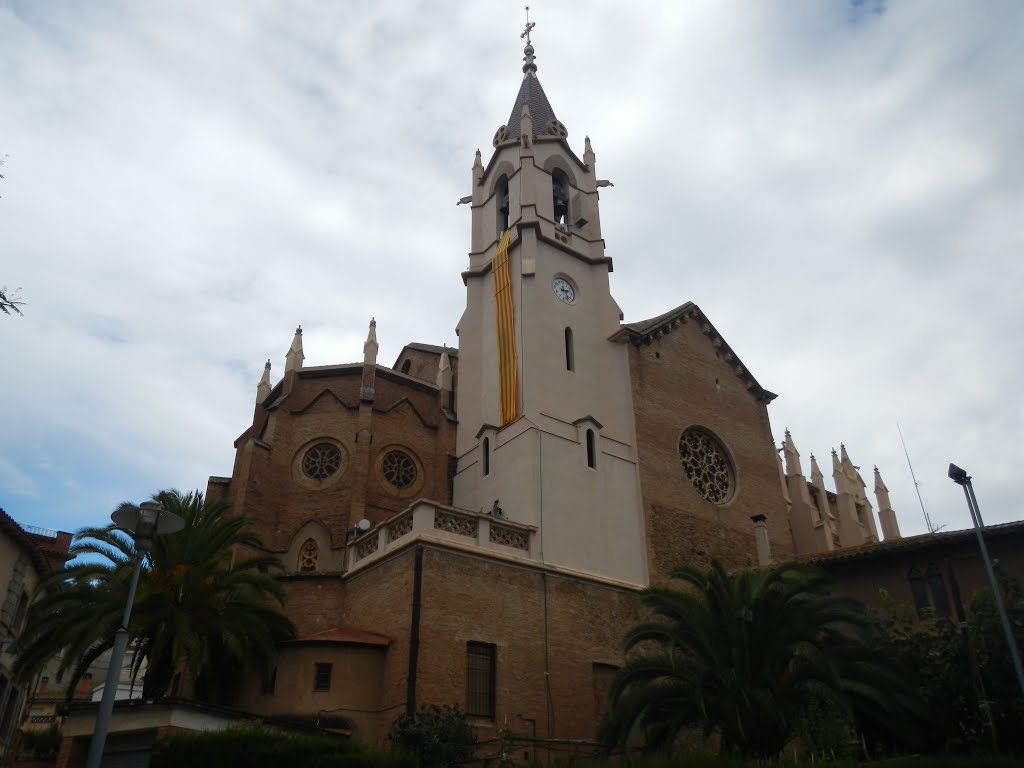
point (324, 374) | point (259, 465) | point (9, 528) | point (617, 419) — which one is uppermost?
point (324, 374)

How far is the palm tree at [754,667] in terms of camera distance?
49.8 feet

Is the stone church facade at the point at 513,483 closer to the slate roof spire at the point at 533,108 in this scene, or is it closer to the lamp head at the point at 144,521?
the slate roof spire at the point at 533,108

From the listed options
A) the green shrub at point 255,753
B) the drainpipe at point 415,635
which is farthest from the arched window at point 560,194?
the green shrub at point 255,753

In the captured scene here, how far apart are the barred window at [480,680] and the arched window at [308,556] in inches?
261

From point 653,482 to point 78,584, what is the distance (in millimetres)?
14905

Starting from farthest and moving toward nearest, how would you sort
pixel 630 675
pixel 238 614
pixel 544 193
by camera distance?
pixel 544 193, pixel 238 614, pixel 630 675

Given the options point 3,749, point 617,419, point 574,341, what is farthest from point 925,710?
point 3,749

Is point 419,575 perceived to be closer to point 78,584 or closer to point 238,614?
point 238,614

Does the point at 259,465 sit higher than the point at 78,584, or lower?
higher

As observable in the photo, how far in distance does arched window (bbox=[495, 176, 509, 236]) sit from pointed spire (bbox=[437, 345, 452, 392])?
16.3 ft

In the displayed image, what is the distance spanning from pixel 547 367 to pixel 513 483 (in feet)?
13.2

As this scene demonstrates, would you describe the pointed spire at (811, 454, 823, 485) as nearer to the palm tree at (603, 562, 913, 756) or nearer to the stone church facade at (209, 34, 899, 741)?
the stone church facade at (209, 34, 899, 741)

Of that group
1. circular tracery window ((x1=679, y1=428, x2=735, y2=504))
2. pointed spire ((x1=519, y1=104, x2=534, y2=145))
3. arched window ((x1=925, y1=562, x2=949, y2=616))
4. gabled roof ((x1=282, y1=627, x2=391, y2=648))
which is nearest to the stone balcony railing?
gabled roof ((x1=282, y1=627, x2=391, y2=648))

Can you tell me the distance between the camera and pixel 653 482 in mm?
25469
